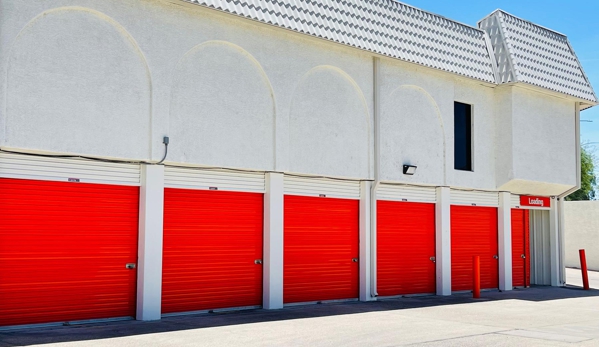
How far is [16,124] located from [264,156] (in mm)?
5315

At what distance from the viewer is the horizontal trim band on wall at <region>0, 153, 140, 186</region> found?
1144 cm

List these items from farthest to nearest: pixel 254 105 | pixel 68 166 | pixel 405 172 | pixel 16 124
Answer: pixel 405 172 → pixel 254 105 → pixel 68 166 → pixel 16 124

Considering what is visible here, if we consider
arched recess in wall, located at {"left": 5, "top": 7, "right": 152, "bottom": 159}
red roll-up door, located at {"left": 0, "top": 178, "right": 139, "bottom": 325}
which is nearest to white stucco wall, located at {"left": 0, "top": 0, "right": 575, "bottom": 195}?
arched recess in wall, located at {"left": 5, "top": 7, "right": 152, "bottom": 159}

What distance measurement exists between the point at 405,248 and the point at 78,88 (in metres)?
9.84

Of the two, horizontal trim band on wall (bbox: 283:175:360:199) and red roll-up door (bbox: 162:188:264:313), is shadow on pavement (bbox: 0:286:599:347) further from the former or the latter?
horizontal trim band on wall (bbox: 283:175:360:199)

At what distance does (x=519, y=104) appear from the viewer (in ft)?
67.9

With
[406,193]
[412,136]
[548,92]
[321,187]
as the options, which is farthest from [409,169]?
[548,92]

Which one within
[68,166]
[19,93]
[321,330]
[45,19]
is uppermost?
[45,19]

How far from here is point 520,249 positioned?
22031mm

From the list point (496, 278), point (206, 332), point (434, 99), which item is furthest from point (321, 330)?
point (496, 278)

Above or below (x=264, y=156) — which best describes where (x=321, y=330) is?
below

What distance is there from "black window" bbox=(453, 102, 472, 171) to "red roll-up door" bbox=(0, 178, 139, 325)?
33.8 ft

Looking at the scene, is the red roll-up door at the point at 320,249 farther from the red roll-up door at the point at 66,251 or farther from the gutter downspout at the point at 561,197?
the gutter downspout at the point at 561,197

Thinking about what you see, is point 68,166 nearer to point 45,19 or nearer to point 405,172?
point 45,19
